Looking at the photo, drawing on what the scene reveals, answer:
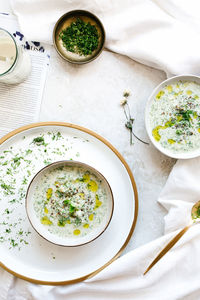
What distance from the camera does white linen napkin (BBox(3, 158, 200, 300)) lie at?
2.20 m

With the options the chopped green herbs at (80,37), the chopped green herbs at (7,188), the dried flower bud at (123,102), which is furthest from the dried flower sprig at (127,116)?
the chopped green herbs at (7,188)

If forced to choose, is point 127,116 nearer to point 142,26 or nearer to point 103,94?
point 103,94

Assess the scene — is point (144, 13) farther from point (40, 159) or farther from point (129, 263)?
point (129, 263)

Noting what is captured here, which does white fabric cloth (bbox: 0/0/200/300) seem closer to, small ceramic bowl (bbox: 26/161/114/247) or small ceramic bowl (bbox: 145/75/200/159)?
small ceramic bowl (bbox: 145/75/200/159)

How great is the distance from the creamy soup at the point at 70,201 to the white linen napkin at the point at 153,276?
316mm

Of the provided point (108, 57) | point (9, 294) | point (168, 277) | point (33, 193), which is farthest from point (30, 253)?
point (108, 57)

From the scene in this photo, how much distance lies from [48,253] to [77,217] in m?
0.33

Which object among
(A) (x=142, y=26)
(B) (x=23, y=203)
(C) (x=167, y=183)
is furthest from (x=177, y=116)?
(B) (x=23, y=203)

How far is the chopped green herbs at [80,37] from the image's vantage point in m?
2.33

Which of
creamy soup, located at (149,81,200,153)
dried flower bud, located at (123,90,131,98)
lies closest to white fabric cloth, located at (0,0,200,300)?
creamy soup, located at (149,81,200,153)

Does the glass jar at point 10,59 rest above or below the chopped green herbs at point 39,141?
above

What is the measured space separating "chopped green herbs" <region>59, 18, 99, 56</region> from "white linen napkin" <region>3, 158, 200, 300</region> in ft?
3.49

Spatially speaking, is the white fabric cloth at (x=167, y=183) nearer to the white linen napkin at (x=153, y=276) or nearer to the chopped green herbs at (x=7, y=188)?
the white linen napkin at (x=153, y=276)

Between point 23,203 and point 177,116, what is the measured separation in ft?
3.59
